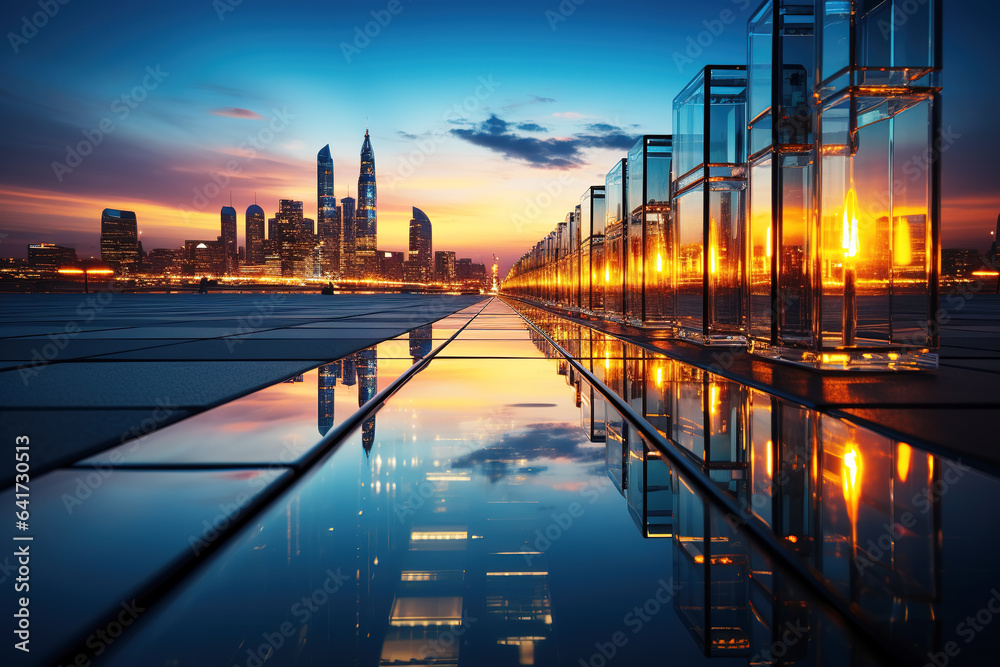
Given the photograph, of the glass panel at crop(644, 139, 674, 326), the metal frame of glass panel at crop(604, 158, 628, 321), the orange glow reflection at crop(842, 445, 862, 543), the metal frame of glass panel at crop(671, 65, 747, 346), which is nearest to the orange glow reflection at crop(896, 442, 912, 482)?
the orange glow reflection at crop(842, 445, 862, 543)

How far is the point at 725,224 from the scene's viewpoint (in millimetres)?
7602

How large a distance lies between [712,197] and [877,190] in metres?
2.78

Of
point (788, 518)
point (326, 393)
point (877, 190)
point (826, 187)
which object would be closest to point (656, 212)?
point (826, 187)

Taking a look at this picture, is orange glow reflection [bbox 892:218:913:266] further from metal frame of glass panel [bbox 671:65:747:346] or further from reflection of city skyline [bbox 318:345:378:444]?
reflection of city skyline [bbox 318:345:378:444]

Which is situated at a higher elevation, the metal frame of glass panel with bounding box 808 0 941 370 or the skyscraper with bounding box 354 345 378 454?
the metal frame of glass panel with bounding box 808 0 941 370

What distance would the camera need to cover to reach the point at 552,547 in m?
1.56

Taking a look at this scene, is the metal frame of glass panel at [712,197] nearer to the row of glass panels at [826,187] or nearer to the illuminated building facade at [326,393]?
the row of glass panels at [826,187]

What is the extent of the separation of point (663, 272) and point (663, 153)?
2.14 meters

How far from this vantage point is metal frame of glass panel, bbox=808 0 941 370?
4.60 metres

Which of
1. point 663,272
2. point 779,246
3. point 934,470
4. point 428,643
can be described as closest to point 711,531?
point 428,643

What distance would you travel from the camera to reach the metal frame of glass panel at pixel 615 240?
39.4ft

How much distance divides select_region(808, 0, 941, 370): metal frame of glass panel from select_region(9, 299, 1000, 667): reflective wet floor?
2.26 m

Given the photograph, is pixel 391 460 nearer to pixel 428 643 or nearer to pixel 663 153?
pixel 428 643

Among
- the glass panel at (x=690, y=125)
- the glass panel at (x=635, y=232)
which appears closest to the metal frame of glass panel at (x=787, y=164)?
the glass panel at (x=690, y=125)
